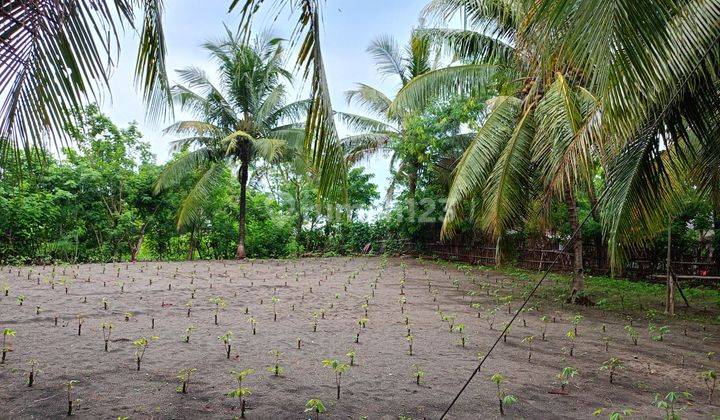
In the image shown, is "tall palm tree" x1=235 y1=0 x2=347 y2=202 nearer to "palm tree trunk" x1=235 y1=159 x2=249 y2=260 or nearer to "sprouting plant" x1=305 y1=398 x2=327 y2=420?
"sprouting plant" x1=305 y1=398 x2=327 y2=420

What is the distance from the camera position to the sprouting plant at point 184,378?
3370 millimetres

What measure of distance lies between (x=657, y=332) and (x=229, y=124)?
485 inches

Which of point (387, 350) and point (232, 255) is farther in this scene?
point (232, 255)

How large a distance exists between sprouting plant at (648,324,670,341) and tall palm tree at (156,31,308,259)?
9.67m

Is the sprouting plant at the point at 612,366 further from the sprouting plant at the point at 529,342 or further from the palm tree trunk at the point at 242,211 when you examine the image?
the palm tree trunk at the point at 242,211

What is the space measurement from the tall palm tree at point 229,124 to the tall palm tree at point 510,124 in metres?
5.96

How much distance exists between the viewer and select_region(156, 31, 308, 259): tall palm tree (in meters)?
13.3

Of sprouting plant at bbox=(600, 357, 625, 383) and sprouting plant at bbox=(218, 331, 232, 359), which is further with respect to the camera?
sprouting plant at bbox=(218, 331, 232, 359)

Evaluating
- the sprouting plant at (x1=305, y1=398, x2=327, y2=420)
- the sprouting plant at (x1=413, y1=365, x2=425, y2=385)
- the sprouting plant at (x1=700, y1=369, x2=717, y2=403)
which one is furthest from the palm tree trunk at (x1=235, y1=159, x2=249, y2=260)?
the sprouting plant at (x1=700, y1=369, x2=717, y2=403)

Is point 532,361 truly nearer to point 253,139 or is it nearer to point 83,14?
point 83,14

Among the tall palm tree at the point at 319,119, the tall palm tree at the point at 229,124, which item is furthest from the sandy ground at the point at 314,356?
the tall palm tree at the point at 229,124

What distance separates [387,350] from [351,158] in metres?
11.9

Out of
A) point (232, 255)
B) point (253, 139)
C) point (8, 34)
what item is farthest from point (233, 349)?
point (232, 255)

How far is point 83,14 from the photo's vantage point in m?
2.10
